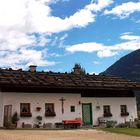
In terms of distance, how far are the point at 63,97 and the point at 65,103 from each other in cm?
53

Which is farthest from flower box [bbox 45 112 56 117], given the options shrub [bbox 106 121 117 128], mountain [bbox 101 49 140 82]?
mountain [bbox 101 49 140 82]

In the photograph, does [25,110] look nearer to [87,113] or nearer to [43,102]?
[43,102]

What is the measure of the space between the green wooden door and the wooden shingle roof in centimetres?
168

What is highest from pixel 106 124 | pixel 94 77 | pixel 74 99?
pixel 94 77

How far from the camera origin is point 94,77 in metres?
39.2

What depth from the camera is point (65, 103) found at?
33.8 m

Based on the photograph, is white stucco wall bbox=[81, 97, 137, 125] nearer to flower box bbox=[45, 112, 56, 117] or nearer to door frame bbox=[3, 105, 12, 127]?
flower box bbox=[45, 112, 56, 117]

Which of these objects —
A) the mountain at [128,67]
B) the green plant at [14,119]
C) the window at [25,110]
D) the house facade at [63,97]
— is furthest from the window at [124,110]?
the mountain at [128,67]

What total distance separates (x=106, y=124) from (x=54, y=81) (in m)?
5.66

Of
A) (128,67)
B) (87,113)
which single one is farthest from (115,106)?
(128,67)

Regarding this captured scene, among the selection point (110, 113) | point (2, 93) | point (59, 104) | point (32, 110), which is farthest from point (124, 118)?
point (2, 93)

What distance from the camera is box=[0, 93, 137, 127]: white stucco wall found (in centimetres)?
3145

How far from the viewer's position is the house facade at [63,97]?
3136cm

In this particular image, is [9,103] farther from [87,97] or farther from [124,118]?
[124,118]
